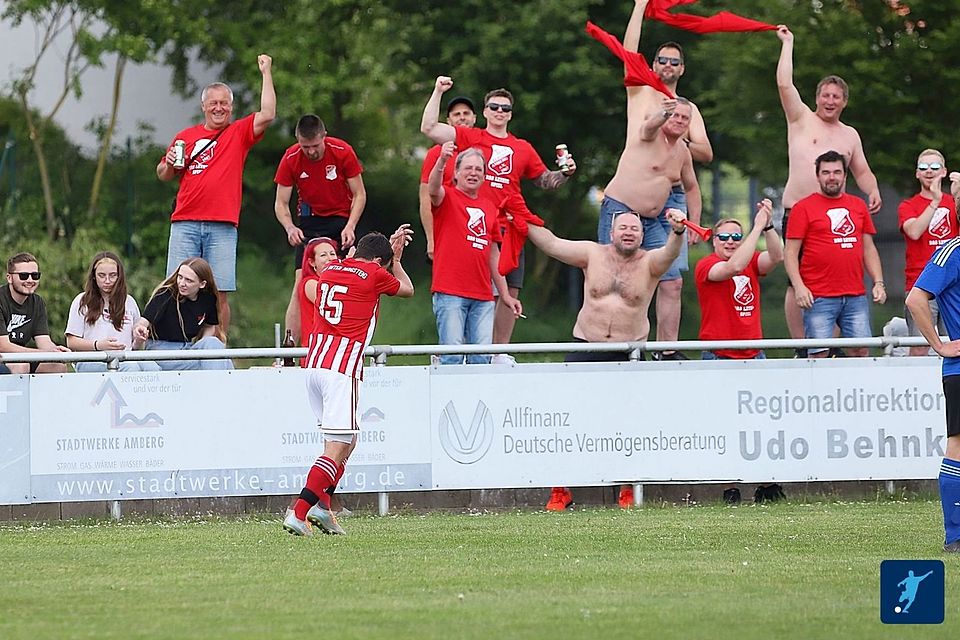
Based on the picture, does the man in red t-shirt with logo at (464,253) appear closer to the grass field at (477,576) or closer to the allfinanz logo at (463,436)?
the allfinanz logo at (463,436)

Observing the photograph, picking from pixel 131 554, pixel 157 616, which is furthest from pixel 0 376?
pixel 157 616

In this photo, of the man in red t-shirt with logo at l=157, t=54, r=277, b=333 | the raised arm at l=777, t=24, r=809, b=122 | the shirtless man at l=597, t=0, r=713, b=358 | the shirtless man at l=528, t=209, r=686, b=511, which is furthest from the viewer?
the raised arm at l=777, t=24, r=809, b=122

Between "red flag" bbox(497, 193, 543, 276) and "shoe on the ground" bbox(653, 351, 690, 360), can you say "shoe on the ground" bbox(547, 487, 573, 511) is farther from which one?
"red flag" bbox(497, 193, 543, 276)

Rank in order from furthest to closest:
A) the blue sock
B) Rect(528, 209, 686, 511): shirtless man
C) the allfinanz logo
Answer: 1. Rect(528, 209, 686, 511): shirtless man
2. the allfinanz logo
3. the blue sock

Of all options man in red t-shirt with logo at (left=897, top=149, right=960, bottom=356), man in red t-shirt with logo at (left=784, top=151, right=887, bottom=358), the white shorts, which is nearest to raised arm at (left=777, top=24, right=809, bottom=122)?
man in red t-shirt with logo at (left=784, top=151, right=887, bottom=358)

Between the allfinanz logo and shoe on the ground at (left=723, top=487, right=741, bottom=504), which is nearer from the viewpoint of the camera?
the allfinanz logo

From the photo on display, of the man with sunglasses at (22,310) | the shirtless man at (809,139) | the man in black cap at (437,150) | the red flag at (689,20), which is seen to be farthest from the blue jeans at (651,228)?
the man with sunglasses at (22,310)

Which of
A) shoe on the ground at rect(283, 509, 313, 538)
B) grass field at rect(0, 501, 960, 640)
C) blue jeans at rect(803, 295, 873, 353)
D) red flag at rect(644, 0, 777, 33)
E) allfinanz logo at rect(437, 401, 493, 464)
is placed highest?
red flag at rect(644, 0, 777, 33)

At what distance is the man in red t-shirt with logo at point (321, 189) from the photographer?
48.1ft

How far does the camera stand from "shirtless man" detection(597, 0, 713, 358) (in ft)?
48.6

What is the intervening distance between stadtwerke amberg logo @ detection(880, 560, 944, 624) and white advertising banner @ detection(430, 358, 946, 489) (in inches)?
224

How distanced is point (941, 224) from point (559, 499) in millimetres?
4249

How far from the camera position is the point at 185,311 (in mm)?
13766

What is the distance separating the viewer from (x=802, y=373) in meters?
13.5
